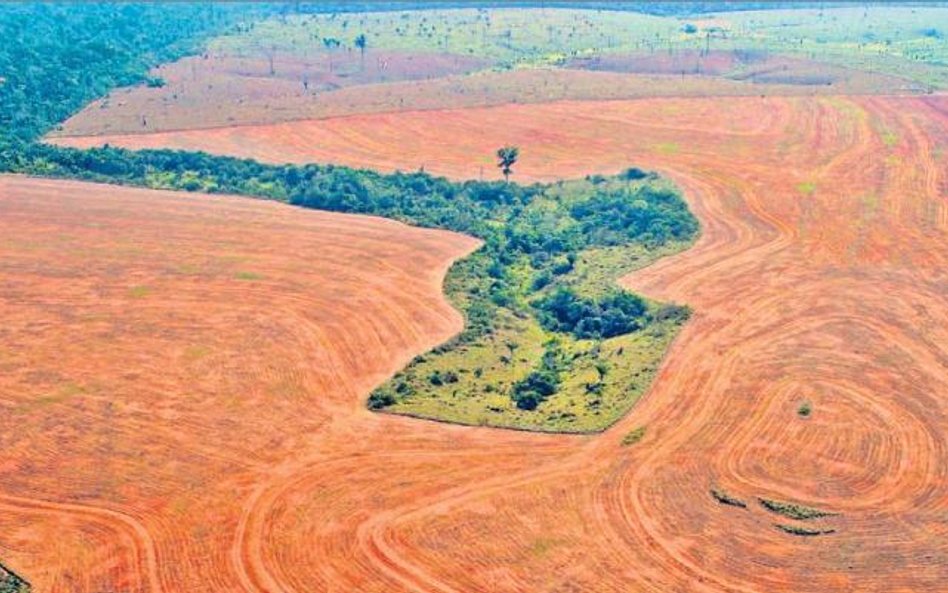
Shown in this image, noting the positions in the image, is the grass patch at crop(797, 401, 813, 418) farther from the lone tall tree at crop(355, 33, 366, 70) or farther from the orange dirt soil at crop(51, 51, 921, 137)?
the lone tall tree at crop(355, 33, 366, 70)

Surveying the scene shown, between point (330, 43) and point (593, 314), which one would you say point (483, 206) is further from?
point (330, 43)

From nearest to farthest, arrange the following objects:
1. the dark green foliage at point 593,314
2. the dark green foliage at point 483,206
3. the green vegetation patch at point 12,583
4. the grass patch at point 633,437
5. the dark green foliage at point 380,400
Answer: the green vegetation patch at point 12,583 → the grass patch at point 633,437 → the dark green foliage at point 380,400 → the dark green foliage at point 593,314 → the dark green foliage at point 483,206

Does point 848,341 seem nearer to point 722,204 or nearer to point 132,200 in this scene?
point 722,204

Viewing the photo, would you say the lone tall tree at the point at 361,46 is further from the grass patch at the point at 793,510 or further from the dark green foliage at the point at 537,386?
the grass patch at the point at 793,510

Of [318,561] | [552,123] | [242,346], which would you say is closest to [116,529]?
[318,561]

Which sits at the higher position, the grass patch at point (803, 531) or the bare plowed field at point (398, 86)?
the bare plowed field at point (398, 86)

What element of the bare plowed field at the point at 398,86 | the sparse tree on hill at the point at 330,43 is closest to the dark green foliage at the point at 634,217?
→ the bare plowed field at the point at 398,86
